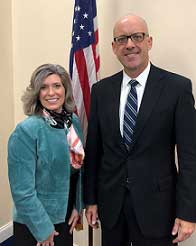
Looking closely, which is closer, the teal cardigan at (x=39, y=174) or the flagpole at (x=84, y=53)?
the teal cardigan at (x=39, y=174)

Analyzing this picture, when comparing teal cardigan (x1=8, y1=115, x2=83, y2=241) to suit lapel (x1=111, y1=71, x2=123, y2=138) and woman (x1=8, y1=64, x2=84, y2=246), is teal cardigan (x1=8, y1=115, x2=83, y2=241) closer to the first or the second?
woman (x1=8, y1=64, x2=84, y2=246)

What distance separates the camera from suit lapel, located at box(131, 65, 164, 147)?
5.36ft

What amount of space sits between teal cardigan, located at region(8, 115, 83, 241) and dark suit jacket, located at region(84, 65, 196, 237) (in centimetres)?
23

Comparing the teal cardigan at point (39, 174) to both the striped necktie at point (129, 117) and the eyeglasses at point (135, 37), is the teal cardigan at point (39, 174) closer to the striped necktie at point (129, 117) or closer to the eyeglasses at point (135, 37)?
the striped necktie at point (129, 117)

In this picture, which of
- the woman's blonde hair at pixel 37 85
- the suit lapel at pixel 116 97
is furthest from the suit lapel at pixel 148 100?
the woman's blonde hair at pixel 37 85

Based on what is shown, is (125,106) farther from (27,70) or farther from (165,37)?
(27,70)

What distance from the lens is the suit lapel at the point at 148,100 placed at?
1635mm

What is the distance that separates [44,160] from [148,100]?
57 cm

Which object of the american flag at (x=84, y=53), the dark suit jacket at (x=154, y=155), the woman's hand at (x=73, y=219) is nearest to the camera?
the dark suit jacket at (x=154, y=155)

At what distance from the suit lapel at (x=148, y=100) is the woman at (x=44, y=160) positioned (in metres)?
0.35

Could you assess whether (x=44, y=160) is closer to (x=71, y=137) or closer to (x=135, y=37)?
(x=71, y=137)

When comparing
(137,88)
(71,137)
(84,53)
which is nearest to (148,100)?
(137,88)

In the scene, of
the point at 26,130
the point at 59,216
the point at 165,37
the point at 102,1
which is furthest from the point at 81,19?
the point at 59,216

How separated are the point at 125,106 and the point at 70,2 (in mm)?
1152
